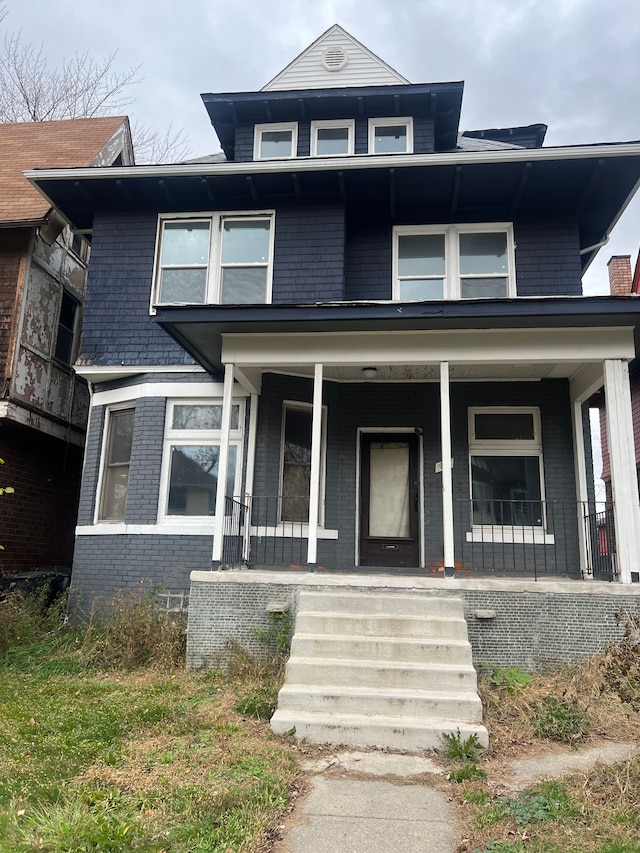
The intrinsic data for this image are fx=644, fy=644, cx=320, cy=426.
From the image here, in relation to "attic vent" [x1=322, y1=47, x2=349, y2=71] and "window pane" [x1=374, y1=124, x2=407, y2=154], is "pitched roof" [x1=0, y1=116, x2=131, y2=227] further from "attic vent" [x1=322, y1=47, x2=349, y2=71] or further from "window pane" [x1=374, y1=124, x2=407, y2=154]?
"window pane" [x1=374, y1=124, x2=407, y2=154]

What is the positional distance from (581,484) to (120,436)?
637cm

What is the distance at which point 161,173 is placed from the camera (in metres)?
9.08

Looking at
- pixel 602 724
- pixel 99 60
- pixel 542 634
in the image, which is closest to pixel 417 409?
pixel 542 634

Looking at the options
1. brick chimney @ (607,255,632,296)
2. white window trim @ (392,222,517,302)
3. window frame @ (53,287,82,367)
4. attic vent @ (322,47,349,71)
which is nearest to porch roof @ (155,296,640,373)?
white window trim @ (392,222,517,302)

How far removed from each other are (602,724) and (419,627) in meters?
1.63

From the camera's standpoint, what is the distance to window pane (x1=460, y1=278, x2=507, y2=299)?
9.18 meters

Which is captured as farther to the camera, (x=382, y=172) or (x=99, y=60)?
(x=99, y=60)

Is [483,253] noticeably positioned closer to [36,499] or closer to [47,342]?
[47,342]

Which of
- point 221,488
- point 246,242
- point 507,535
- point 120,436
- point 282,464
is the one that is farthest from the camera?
point 246,242

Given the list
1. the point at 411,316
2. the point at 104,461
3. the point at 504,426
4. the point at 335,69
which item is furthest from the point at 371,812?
the point at 335,69

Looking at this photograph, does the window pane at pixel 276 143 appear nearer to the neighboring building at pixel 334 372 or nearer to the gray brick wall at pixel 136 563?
the neighboring building at pixel 334 372

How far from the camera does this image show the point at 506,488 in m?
8.62

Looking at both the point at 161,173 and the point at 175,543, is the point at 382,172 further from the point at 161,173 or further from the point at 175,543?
the point at 175,543

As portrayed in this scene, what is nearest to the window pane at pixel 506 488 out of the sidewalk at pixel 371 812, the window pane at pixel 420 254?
the window pane at pixel 420 254
